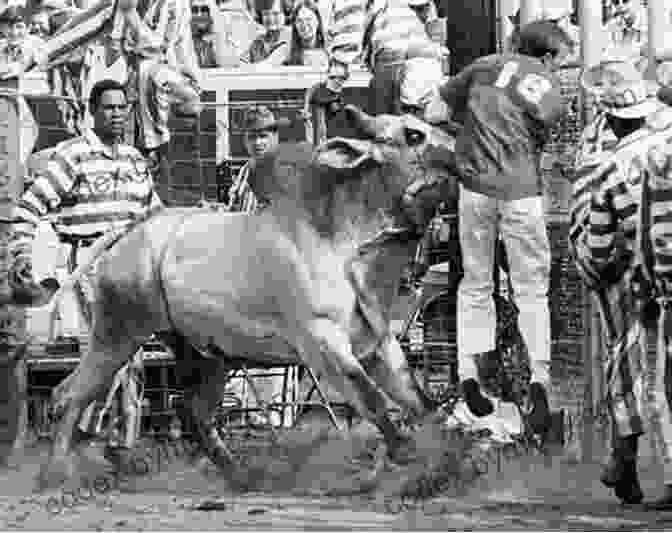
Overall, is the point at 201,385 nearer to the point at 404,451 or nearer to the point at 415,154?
the point at 404,451

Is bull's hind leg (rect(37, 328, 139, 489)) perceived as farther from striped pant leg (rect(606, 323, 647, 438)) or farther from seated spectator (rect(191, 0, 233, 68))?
seated spectator (rect(191, 0, 233, 68))

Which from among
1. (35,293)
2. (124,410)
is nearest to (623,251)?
(124,410)

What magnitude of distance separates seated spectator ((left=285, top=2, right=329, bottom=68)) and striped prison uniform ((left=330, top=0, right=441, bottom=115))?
3008mm

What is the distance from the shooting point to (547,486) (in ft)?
33.7

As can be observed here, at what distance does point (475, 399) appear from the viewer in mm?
10945

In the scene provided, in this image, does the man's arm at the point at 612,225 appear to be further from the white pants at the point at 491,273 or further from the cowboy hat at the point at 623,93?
the white pants at the point at 491,273

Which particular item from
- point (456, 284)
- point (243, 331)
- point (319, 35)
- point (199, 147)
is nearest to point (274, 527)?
point (243, 331)

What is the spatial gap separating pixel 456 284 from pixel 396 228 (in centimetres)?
167

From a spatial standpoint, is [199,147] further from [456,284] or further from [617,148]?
[617,148]

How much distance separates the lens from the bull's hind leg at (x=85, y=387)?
10.7 metres

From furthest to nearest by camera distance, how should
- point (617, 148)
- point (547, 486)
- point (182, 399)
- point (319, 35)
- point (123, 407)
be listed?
point (319, 35), point (123, 407), point (182, 399), point (547, 486), point (617, 148)

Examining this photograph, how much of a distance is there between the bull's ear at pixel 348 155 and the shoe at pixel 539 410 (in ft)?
5.54

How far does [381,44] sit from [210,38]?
4.09 m

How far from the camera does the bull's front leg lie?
962cm
